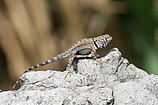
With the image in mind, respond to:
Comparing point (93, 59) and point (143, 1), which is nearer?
point (93, 59)

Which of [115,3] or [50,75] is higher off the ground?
[50,75]

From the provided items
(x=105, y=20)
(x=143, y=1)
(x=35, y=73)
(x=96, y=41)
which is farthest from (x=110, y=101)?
(x=105, y=20)

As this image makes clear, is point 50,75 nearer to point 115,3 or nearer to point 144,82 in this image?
point 144,82

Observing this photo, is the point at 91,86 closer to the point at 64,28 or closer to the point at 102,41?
the point at 102,41

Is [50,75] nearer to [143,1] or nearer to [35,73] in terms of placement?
[35,73]

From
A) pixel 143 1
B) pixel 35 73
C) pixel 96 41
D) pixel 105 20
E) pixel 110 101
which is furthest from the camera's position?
pixel 105 20

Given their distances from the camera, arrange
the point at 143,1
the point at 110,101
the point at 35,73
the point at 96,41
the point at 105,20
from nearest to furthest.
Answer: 1. the point at 110,101
2. the point at 35,73
3. the point at 96,41
4. the point at 143,1
5. the point at 105,20
